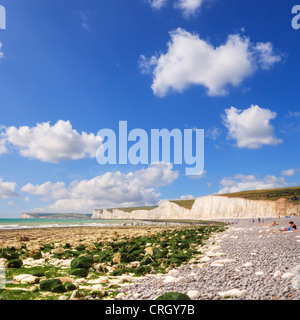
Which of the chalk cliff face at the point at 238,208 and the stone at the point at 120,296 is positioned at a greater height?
the stone at the point at 120,296

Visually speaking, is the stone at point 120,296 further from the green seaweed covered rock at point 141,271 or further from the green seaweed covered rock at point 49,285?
the green seaweed covered rock at point 141,271

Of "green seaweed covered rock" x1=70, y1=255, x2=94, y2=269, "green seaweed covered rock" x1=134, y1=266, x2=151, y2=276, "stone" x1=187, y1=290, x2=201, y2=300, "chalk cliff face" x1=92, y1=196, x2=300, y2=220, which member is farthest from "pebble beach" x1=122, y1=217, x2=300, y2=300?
"chalk cliff face" x1=92, y1=196, x2=300, y2=220

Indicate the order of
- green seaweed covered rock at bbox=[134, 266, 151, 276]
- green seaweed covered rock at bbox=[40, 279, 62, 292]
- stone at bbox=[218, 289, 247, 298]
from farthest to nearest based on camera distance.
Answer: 1. green seaweed covered rock at bbox=[134, 266, 151, 276]
2. green seaweed covered rock at bbox=[40, 279, 62, 292]
3. stone at bbox=[218, 289, 247, 298]

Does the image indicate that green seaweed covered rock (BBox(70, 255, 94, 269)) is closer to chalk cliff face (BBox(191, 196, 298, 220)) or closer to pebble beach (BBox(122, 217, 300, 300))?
pebble beach (BBox(122, 217, 300, 300))

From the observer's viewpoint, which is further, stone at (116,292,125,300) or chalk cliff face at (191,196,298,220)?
chalk cliff face at (191,196,298,220)

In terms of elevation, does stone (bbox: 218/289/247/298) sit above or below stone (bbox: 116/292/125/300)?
above

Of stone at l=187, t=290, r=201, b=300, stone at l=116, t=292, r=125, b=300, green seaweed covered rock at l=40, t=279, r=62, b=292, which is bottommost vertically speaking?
green seaweed covered rock at l=40, t=279, r=62, b=292

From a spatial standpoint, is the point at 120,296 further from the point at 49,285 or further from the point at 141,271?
the point at 141,271

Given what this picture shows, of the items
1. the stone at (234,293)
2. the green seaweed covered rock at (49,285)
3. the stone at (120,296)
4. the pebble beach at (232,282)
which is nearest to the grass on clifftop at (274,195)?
the pebble beach at (232,282)

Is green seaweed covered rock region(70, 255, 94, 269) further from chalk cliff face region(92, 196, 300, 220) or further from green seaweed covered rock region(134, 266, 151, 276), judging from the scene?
chalk cliff face region(92, 196, 300, 220)

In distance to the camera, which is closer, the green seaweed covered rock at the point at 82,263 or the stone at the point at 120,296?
the stone at the point at 120,296

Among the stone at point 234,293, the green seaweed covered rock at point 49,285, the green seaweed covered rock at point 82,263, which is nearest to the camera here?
the stone at point 234,293

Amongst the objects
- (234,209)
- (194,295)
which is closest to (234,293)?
(194,295)

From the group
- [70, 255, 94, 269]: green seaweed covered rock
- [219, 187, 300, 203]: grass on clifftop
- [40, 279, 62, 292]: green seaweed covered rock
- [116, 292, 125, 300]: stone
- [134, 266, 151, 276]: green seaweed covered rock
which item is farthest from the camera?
[219, 187, 300, 203]: grass on clifftop
